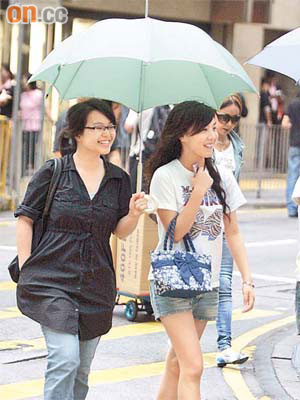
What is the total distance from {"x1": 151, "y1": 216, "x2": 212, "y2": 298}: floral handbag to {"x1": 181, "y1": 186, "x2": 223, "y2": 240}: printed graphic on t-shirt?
0.23ft

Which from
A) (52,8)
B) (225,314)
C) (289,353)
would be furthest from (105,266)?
(52,8)

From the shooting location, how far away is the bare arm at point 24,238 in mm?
5500

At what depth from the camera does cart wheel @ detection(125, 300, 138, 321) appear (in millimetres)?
9577

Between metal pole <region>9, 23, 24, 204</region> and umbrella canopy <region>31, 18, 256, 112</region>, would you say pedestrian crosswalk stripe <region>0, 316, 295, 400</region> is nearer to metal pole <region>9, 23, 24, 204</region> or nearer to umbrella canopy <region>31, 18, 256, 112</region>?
umbrella canopy <region>31, 18, 256, 112</region>

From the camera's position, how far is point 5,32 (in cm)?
2262

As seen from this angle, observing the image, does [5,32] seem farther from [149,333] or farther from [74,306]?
[74,306]

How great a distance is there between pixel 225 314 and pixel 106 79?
2.48 m

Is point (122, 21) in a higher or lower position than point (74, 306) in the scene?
higher

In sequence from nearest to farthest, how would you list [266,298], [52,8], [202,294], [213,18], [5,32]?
[202,294] < [266,298] < [52,8] < [5,32] < [213,18]

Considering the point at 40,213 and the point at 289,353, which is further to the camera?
the point at 289,353

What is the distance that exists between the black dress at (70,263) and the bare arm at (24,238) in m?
0.03

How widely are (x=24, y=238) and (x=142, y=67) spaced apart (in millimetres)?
1217

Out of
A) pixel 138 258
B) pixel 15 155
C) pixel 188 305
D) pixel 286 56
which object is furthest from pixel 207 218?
pixel 15 155

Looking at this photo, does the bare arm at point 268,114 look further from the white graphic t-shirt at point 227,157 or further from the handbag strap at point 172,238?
the handbag strap at point 172,238
